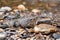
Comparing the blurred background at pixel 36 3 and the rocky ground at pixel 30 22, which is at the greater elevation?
the blurred background at pixel 36 3

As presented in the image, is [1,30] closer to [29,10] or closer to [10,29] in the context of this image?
[10,29]

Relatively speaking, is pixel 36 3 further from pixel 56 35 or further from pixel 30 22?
pixel 56 35

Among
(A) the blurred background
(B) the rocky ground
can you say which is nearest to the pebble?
(B) the rocky ground

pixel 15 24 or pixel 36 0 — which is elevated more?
pixel 36 0

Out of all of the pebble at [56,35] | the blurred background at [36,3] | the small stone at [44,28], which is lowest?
the pebble at [56,35]

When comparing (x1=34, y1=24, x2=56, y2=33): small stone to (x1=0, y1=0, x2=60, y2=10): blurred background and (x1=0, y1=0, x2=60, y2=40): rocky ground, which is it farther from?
(x1=0, y1=0, x2=60, y2=10): blurred background

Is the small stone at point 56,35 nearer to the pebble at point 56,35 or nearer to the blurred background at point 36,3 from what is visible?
the pebble at point 56,35

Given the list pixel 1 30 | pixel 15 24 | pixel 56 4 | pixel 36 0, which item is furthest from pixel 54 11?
pixel 1 30

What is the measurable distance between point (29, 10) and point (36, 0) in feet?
1.45

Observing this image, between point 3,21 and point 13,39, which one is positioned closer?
point 13,39

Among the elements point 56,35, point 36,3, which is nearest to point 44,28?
point 56,35

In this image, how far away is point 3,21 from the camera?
2.77 metres

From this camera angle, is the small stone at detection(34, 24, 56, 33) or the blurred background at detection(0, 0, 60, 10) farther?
the blurred background at detection(0, 0, 60, 10)

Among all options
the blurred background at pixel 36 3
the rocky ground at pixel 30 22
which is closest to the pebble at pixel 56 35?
the rocky ground at pixel 30 22
